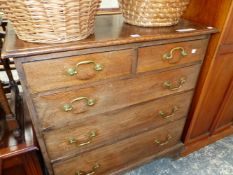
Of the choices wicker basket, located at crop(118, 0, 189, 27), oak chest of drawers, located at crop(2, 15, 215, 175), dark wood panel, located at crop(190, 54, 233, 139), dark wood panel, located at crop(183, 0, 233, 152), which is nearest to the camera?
oak chest of drawers, located at crop(2, 15, 215, 175)

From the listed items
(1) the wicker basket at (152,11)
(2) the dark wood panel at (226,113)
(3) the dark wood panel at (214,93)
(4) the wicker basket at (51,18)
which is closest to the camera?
(4) the wicker basket at (51,18)

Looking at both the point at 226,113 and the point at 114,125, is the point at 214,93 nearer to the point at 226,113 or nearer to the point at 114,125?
the point at 226,113

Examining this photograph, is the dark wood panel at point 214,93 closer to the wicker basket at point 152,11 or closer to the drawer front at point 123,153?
the drawer front at point 123,153

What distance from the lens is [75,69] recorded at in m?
0.72

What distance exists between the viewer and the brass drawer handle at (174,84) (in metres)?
1.01

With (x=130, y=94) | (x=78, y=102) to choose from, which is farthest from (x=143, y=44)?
(x=78, y=102)

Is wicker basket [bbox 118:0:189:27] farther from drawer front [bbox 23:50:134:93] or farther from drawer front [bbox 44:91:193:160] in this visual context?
drawer front [bbox 44:91:193:160]

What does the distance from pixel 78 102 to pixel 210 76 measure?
78 centimetres

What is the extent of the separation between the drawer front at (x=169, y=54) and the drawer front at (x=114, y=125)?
0.74 feet

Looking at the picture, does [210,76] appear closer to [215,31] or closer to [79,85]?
[215,31]

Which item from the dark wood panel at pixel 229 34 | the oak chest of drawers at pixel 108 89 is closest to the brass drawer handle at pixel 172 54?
the oak chest of drawers at pixel 108 89

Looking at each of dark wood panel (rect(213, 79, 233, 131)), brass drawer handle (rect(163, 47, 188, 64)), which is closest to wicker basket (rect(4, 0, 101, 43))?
brass drawer handle (rect(163, 47, 188, 64))

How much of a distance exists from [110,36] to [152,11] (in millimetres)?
244

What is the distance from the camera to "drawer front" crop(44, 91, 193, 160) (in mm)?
880
